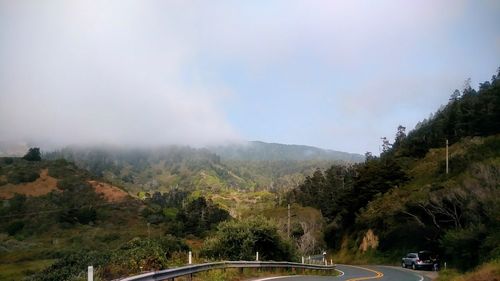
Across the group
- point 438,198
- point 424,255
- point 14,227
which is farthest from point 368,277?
point 14,227

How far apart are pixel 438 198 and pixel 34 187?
84938 mm

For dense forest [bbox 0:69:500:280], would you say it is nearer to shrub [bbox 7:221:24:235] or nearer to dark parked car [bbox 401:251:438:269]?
shrub [bbox 7:221:24:235]

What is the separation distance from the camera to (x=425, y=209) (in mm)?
48344

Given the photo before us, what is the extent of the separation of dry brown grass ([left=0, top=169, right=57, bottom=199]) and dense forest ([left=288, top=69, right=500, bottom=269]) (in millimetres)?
56076

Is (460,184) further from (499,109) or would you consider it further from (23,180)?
(23,180)

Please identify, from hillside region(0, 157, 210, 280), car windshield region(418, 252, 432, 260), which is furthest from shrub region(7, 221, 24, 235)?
car windshield region(418, 252, 432, 260)

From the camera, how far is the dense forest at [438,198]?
32.1 m

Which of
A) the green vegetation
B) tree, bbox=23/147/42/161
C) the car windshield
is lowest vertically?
the car windshield

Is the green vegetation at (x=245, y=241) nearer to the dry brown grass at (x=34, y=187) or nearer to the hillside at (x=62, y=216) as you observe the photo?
the hillside at (x=62, y=216)

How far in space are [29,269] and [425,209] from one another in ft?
152

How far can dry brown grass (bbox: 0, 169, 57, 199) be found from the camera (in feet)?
328

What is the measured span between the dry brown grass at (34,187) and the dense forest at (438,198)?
184ft

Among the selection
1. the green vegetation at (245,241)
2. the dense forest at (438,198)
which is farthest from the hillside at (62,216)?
the green vegetation at (245,241)

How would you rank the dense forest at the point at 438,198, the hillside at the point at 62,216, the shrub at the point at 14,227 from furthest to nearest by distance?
1. the shrub at the point at 14,227
2. the hillside at the point at 62,216
3. the dense forest at the point at 438,198
